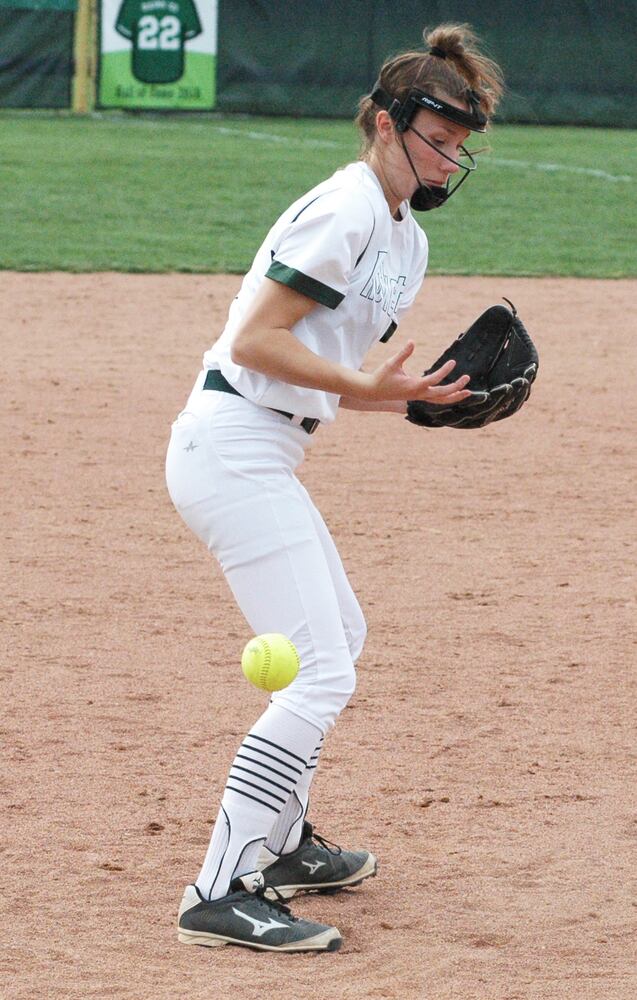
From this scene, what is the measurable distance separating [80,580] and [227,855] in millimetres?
2772

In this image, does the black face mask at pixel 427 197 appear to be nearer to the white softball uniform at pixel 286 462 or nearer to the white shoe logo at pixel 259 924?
the white softball uniform at pixel 286 462

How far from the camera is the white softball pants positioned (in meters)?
3.38

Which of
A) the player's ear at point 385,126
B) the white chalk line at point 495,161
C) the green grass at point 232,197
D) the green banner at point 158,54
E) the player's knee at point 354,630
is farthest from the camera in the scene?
the green banner at point 158,54

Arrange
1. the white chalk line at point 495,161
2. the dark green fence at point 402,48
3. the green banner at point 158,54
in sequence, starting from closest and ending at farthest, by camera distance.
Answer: the white chalk line at point 495,161
the green banner at point 158,54
the dark green fence at point 402,48

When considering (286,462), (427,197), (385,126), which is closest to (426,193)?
(427,197)

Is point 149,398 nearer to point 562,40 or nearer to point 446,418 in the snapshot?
point 446,418

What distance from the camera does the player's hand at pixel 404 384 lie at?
3.23 meters

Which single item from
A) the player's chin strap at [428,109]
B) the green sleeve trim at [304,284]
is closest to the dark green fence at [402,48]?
the player's chin strap at [428,109]

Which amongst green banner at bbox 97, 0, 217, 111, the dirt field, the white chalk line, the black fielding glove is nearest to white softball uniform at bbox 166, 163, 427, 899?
the black fielding glove

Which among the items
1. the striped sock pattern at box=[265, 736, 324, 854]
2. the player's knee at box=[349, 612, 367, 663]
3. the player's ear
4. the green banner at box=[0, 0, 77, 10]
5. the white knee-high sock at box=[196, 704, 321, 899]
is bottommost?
the green banner at box=[0, 0, 77, 10]

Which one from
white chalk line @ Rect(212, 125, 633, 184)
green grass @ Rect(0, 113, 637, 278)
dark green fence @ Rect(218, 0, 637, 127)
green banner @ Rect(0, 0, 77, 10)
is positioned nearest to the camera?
green grass @ Rect(0, 113, 637, 278)

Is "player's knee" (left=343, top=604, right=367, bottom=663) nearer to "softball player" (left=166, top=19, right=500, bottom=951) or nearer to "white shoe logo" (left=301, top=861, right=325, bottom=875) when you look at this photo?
"softball player" (left=166, top=19, right=500, bottom=951)

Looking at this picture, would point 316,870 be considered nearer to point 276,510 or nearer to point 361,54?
point 276,510

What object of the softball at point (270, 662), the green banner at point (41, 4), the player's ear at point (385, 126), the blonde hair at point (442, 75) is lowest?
the green banner at point (41, 4)
